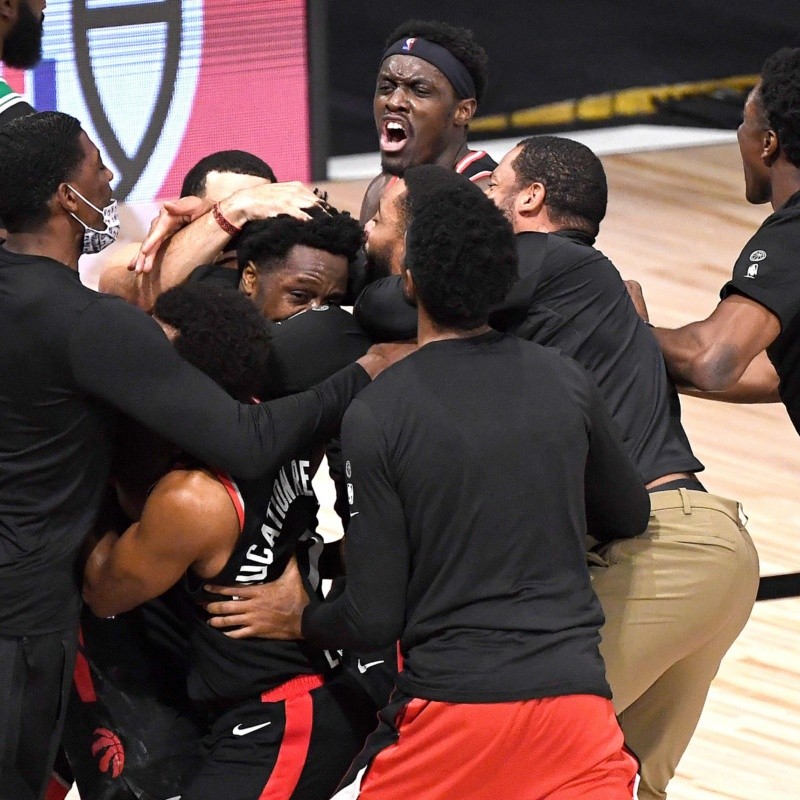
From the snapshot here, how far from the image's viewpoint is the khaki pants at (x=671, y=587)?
3027 millimetres

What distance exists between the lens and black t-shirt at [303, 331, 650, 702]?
258cm

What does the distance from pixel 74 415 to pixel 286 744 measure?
718mm

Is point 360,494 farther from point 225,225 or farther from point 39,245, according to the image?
point 225,225

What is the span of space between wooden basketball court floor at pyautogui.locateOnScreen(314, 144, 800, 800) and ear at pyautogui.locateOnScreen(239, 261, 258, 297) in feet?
5.89

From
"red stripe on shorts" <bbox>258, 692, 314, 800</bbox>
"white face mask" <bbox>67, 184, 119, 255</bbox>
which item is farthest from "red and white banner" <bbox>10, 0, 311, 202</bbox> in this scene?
"red stripe on shorts" <bbox>258, 692, 314, 800</bbox>

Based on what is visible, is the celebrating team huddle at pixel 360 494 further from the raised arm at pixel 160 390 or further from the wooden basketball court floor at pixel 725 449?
the wooden basketball court floor at pixel 725 449

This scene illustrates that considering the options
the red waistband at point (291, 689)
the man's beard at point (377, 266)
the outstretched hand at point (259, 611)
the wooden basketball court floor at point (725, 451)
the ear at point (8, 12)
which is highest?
the ear at point (8, 12)

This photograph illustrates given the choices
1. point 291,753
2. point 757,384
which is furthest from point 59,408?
point 757,384

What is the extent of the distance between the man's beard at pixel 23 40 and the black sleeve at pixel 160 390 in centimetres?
167

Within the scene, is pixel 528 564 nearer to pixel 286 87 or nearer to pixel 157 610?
pixel 157 610

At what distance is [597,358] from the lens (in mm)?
3109

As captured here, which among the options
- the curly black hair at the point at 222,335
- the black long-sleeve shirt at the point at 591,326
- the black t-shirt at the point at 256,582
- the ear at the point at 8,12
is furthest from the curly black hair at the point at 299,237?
the ear at the point at 8,12

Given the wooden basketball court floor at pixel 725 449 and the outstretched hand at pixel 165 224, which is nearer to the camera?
the outstretched hand at pixel 165 224

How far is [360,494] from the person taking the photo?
2615mm
